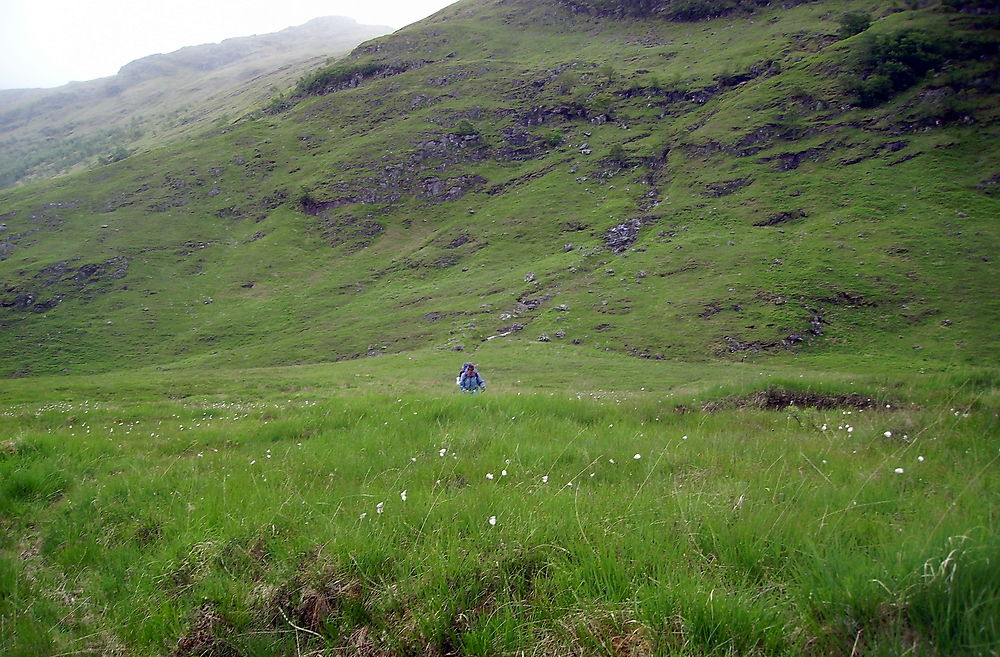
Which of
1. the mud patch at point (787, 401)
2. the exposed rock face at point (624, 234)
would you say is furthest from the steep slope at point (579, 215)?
the mud patch at point (787, 401)

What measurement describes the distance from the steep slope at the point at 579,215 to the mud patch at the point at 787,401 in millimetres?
28858

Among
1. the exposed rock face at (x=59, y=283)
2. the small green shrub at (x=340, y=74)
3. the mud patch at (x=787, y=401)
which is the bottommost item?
the mud patch at (x=787, y=401)

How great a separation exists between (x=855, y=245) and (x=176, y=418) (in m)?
53.3

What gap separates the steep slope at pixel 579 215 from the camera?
43438 mm

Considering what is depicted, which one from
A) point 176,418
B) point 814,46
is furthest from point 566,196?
point 176,418

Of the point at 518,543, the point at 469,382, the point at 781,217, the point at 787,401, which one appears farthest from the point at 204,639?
the point at 781,217

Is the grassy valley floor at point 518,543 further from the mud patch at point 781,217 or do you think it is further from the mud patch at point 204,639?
the mud patch at point 781,217

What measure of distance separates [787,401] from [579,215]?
61538 mm

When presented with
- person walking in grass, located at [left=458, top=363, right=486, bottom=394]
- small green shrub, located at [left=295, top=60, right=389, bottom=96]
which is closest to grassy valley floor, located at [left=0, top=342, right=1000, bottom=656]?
person walking in grass, located at [left=458, top=363, right=486, bottom=394]

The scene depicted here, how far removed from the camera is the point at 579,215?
230ft

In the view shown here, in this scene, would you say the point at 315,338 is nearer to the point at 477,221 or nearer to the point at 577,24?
the point at 477,221

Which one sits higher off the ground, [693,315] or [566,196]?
[566,196]

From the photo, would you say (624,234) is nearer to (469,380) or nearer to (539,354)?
(539,354)

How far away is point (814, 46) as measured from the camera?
81.2 metres
